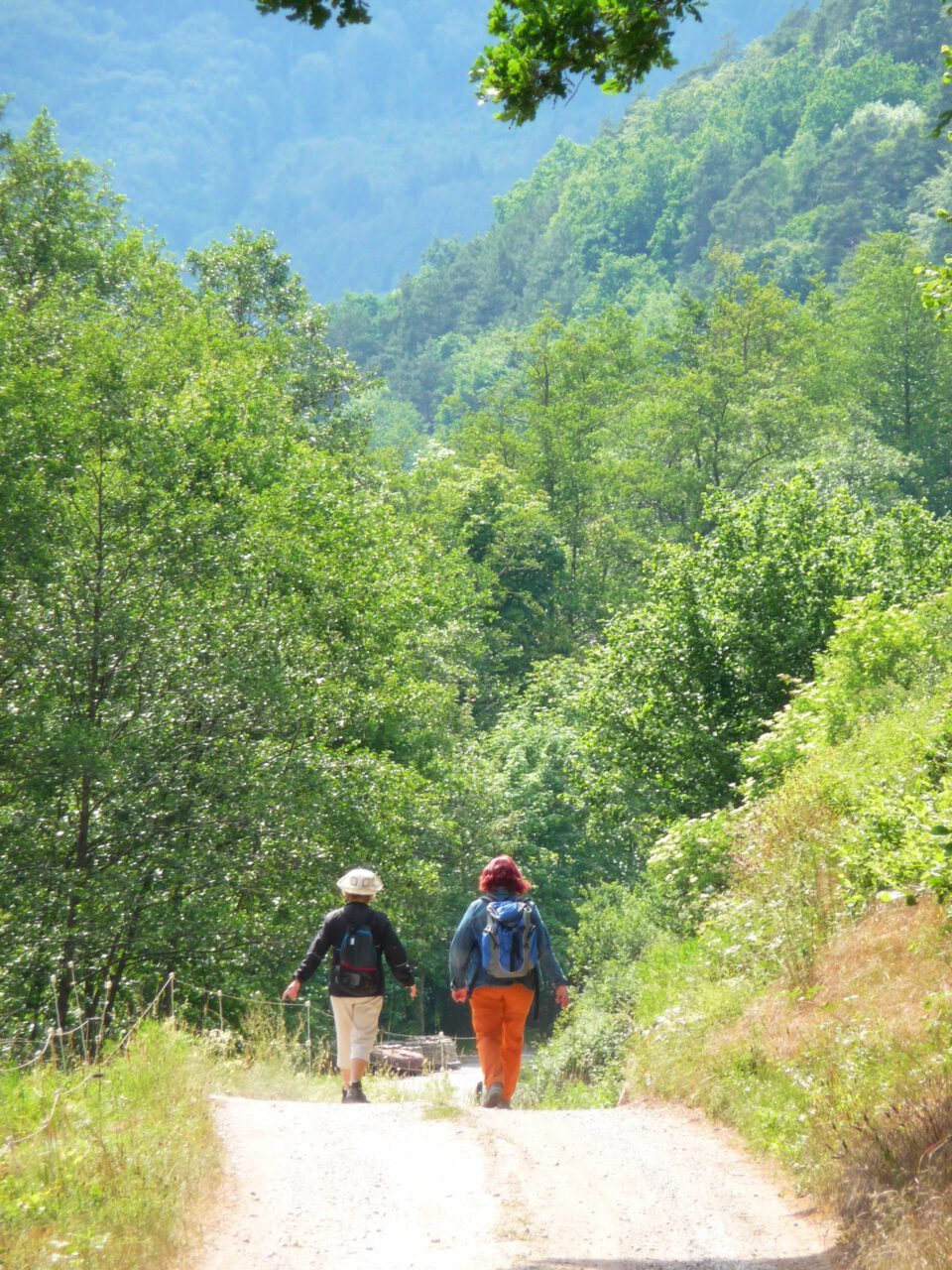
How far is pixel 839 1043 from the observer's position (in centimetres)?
737

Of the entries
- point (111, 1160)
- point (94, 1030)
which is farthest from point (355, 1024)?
point (94, 1030)

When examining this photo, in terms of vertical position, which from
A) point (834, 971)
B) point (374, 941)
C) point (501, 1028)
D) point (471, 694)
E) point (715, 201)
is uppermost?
point (715, 201)

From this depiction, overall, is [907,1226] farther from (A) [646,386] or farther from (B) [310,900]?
(A) [646,386]

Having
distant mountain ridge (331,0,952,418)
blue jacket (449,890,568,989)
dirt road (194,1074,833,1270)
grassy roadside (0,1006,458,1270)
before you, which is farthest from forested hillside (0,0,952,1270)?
distant mountain ridge (331,0,952,418)

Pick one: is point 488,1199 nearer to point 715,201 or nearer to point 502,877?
point 502,877

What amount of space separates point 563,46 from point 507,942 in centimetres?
536

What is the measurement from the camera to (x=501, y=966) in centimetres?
891

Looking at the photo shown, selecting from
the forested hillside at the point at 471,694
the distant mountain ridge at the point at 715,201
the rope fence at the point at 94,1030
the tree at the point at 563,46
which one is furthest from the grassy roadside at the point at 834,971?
the distant mountain ridge at the point at 715,201

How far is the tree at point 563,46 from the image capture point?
278 inches

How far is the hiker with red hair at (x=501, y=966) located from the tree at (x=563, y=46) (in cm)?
470

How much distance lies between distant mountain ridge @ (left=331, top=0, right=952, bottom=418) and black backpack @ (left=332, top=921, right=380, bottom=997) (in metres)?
106

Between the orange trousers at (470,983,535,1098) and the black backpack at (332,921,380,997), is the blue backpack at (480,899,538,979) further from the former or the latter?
the black backpack at (332,921,380,997)

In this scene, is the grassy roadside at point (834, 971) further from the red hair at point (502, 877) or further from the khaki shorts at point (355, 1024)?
the khaki shorts at point (355, 1024)

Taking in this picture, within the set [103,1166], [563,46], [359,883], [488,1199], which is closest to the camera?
[103,1166]
